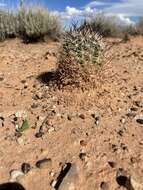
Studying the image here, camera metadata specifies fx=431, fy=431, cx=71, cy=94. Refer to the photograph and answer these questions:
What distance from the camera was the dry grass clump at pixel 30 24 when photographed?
422 inches

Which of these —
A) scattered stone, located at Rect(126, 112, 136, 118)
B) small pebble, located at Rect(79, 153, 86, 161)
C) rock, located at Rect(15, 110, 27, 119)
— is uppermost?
scattered stone, located at Rect(126, 112, 136, 118)

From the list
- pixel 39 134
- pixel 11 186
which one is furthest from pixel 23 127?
pixel 11 186

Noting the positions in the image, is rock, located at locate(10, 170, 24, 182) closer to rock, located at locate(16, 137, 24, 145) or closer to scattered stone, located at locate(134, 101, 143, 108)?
rock, located at locate(16, 137, 24, 145)

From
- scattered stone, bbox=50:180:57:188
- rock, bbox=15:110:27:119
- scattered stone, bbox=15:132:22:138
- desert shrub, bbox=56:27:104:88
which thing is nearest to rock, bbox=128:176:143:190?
scattered stone, bbox=50:180:57:188

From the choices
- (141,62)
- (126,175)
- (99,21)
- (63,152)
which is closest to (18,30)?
(99,21)

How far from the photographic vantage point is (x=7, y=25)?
10984 millimetres

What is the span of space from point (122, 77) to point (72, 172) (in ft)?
9.54

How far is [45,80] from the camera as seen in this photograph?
23.0 feet

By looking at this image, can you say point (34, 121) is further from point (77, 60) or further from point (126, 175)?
point (126, 175)

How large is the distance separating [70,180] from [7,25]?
733 centimetres

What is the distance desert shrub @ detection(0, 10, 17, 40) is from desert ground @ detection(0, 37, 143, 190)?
336 centimetres

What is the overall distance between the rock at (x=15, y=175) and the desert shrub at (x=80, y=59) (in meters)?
1.95

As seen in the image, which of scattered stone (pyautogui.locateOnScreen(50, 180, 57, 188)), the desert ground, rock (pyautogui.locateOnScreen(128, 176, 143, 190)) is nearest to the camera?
rock (pyautogui.locateOnScreen(128, 176, 143, 190))

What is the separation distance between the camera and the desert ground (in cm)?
448
